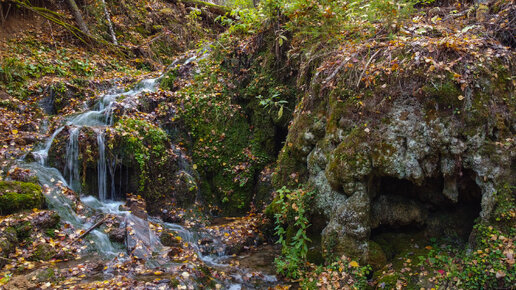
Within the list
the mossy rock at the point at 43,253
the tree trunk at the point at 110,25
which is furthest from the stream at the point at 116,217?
the tree trunk at the point at 110,25

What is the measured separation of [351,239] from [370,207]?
2.09ft

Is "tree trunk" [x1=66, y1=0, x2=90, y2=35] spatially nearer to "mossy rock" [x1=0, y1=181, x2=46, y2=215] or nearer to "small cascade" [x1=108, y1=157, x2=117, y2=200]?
"small cascade" [x1=108, y1=157, x2=117, y2=200]

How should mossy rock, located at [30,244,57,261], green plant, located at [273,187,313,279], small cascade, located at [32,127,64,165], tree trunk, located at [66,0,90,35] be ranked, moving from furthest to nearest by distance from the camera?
1. tree trunk, located at [66,0,90,35]
2. small cascade, located at [32,127,64,165]
3. green plant, located at [273,187,313,279]
4. mossy rock, located at [30,244,57,261]

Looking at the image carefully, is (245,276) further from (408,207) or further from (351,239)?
(408,207)

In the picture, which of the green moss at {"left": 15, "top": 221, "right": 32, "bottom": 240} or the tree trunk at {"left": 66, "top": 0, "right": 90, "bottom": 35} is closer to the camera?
the green moss at {"left": 15, "top": 221, "right": 32, "bottom": 240}

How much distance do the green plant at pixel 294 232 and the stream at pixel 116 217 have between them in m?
0.34

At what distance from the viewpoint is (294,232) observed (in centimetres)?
573

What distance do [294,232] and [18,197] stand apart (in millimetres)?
4926

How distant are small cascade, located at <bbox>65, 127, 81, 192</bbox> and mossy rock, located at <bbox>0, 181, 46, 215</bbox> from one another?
4.40 feet

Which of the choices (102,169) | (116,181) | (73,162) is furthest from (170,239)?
(73,162)

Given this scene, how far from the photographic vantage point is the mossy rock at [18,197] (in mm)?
5141

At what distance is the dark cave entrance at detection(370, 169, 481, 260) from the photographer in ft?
15.6

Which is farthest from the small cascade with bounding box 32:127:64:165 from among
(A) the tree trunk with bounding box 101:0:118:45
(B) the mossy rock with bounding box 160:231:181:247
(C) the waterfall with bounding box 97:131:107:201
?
(A) the tree trunk with bounding box 101:0:118:45

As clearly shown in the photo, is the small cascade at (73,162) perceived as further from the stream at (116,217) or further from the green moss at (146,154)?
the green moss at (146,154)
